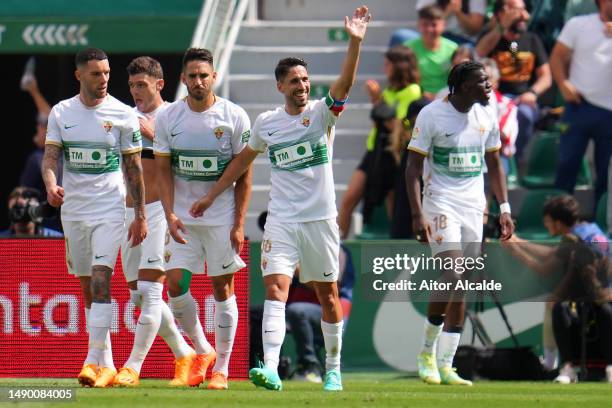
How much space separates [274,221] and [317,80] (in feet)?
22.9

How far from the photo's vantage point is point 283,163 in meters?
11.1

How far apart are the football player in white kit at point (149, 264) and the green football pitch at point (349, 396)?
Answer: 228mm

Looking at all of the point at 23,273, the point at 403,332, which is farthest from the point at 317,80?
the point at 23,273

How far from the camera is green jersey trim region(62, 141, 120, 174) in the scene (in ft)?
36.5

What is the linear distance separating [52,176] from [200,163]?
1.04 metres

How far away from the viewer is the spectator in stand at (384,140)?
51.0 ft

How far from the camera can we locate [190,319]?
11.7m

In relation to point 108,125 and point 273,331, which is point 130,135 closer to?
point 108,125

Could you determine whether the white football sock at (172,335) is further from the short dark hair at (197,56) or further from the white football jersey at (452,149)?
the white football jersey at (452,149)

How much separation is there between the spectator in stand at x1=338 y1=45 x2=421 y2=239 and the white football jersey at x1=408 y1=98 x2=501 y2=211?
3.18m

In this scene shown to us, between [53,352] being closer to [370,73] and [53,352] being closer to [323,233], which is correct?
[323,233]

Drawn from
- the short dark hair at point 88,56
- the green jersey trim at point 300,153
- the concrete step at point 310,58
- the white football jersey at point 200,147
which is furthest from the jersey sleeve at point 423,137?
the concrete step at point 310,58

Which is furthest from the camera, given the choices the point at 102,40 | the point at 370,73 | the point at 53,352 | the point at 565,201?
the point at 370,73

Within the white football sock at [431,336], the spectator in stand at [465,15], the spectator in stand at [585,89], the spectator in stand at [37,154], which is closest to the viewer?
the white football sock at [431,336]
